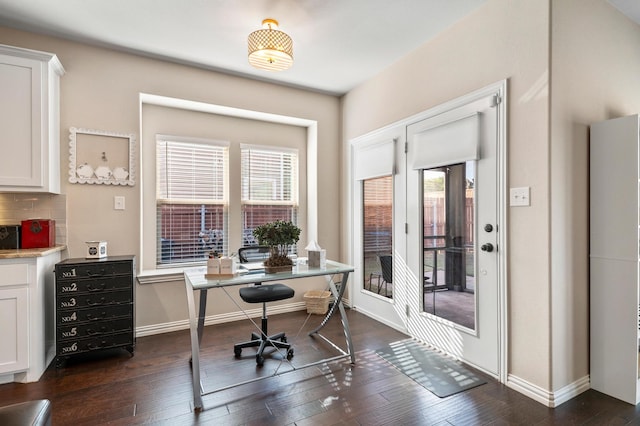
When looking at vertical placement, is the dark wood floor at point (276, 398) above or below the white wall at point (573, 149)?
below

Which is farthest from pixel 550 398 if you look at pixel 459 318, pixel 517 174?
pixel 517 174

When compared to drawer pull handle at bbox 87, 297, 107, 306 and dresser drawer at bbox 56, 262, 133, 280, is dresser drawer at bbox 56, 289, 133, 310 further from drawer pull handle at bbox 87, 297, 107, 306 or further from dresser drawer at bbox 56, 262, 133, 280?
dresser drawer at bbox 56, 262, 133, 280

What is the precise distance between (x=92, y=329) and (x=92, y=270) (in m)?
0.49

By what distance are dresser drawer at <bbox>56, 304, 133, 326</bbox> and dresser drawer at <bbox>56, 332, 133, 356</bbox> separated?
16cm

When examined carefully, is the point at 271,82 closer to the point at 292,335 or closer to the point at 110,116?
the point at 110,116

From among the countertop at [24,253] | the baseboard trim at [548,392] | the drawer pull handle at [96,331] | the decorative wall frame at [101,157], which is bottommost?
the baseboard trim at [548,392]

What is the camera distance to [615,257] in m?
2.17

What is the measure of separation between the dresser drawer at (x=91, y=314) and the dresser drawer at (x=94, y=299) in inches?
1.3

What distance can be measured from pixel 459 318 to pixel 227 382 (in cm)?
195

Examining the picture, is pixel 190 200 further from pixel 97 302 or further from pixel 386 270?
pixel 386 270

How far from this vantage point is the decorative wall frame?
3002 mm

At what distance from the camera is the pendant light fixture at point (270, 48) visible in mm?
2371

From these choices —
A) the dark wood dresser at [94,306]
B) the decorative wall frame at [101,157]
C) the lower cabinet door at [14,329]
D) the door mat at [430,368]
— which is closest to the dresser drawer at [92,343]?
the dark wood dresser at [94,306]

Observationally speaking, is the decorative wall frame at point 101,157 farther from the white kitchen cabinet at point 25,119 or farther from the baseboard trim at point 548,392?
the baseboard trim at point 548,392
